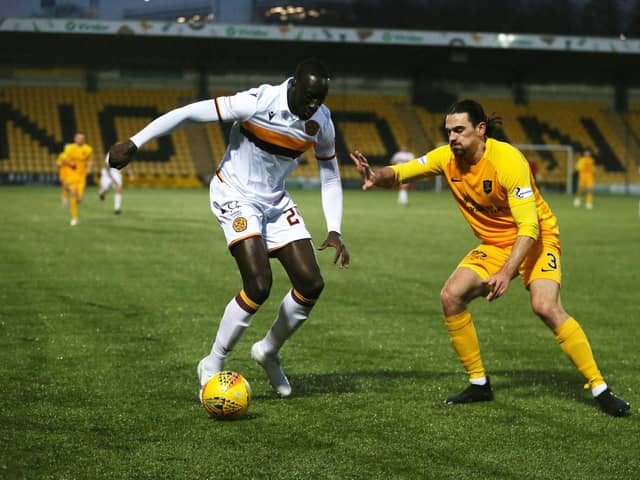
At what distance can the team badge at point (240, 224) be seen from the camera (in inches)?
253

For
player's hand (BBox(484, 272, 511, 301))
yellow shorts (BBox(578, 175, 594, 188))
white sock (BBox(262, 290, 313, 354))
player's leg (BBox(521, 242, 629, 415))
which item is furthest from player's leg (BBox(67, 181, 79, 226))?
yellow shorts (BBox(578, 175, 594, 188))

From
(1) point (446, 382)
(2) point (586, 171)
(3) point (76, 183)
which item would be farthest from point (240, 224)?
(2) point (586, 171)

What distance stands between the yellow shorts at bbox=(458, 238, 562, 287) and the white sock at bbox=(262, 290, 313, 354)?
3.85 feet

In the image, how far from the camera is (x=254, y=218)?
6.49 metres

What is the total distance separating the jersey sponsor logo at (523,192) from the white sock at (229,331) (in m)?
1.89

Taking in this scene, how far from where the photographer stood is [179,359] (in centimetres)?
798

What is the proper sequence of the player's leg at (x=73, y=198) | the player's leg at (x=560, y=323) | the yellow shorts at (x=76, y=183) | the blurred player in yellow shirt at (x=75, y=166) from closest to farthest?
the player's leg at (x=560, y=323), the player's leg at (x=73, y=198), the yellow shorts at (x=76, y=183), the blurred player in yellow shirt at (x=75, y=166)

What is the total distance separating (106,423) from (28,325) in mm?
3867

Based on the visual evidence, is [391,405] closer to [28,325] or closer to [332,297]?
[28,325]

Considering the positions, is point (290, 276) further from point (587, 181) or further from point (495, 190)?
point (587, 181)

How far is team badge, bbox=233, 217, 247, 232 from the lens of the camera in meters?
6.43

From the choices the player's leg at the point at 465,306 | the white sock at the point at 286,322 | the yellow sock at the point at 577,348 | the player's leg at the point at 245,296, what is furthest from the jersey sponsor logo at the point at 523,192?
the player's leg at the point at 245,296

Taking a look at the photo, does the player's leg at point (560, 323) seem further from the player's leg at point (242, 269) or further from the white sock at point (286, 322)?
the player's leg at point (242, 269)

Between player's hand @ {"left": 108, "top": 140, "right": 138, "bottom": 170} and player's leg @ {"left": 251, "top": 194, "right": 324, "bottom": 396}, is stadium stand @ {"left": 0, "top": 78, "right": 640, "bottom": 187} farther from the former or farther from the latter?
player's hand @ {"left": 108, "top": 140, "right": 138, "bottom": 170}
